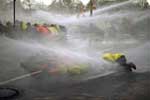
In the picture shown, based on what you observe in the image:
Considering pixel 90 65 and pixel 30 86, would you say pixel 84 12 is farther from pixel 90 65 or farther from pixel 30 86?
pixel 30 86

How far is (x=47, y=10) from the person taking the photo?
38.2 meters

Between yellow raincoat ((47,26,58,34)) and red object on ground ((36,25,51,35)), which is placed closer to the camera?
red object on ground ((36,25,51,35))

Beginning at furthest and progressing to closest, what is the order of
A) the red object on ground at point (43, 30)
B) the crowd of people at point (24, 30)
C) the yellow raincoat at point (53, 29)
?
the yellow raincoat at point (53, 29), the red object on ground at point (43, 30), the crowd of people at point (24, 30)

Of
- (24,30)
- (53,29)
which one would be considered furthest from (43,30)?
(24,30)

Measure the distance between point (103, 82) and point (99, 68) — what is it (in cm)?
155

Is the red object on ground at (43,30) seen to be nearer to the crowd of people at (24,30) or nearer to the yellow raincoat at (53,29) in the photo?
the crowd of people at (24,30)

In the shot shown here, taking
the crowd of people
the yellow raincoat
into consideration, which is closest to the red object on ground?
the crowd of people

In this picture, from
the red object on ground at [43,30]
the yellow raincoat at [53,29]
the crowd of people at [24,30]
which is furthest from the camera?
the yellow raincoat at [53,29]

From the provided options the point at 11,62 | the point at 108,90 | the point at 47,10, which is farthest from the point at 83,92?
the point at 47,10

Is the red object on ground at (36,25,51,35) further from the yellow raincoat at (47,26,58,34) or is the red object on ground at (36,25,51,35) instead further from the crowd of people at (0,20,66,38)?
the yellow raincoat at (47,26,58,34)

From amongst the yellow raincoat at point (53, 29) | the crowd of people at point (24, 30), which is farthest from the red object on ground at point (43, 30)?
the yellow raincoat at point (53, 29)

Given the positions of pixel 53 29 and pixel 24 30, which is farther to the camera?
pixel 53 29

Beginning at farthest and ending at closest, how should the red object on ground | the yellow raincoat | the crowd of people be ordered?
the yellow raincoat
the red object on ground
the crowd of people

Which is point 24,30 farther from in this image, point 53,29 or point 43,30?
point 53,29
